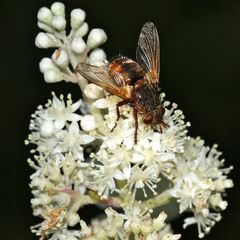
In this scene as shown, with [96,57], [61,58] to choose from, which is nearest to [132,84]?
[96,57]

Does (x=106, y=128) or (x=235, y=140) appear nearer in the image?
(x=106, y=128)

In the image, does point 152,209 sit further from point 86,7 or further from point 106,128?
point 86,7

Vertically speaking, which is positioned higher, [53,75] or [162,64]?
[162,64]

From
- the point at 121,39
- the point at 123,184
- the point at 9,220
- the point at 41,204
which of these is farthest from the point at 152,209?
the point at 121,39

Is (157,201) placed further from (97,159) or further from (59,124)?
(59,124)

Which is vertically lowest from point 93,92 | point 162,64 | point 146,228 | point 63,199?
point 146,228

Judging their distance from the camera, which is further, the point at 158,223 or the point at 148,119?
the point at 148,119

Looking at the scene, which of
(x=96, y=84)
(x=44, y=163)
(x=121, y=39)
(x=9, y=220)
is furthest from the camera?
(x=121, y=39)
